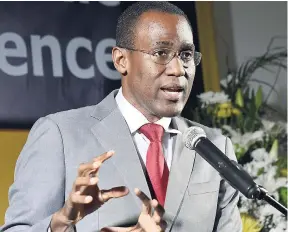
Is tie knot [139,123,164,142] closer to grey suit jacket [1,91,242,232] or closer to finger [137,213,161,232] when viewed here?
grey suit jacket [1,91,242,232]

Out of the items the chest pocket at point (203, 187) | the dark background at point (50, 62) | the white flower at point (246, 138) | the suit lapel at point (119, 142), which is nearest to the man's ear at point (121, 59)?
the suit lapel at point (119, 142)

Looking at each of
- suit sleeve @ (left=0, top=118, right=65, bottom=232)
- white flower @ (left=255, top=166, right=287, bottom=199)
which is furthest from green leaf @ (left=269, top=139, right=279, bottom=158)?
suit sleeve @ (left=0, top=118, right=65, bottom=232)

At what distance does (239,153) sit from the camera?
11.2 feet

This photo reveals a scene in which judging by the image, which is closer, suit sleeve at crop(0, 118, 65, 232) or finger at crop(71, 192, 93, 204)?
finger at crop(71, 192, 93, 204)

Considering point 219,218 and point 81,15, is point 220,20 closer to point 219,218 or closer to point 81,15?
point 81,15

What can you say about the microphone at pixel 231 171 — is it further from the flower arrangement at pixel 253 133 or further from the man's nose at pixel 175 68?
the flower arrangement at pixel 253 133

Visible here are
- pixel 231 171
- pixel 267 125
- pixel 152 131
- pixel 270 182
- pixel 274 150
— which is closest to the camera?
pixel 231 171

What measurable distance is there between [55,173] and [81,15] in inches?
61.5

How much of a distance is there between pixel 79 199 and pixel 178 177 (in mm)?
547

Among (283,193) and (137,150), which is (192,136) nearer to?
(137,150)

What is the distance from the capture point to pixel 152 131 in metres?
2.22

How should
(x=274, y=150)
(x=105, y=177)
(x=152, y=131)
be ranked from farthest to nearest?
(x=274, y=150)
(x=152, y=131)
(x=105, y=177)

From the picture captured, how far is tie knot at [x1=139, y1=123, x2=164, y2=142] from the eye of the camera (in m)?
2.21

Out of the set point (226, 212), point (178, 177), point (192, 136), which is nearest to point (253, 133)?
point (226, 212)
